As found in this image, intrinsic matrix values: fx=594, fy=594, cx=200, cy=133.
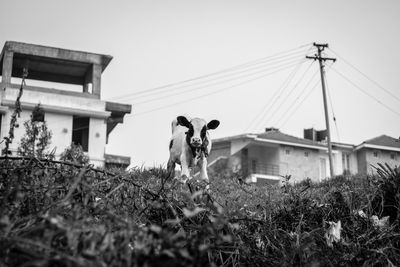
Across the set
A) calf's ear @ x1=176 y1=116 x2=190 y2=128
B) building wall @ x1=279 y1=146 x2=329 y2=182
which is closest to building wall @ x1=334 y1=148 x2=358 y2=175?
building wall @ x1=279 y1=146 x2=329 y2=182

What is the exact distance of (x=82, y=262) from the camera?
8.43ft

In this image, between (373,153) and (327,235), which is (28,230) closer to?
(327,235)

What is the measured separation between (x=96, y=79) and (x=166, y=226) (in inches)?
1674

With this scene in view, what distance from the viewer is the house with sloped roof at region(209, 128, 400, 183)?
62562 millimetres

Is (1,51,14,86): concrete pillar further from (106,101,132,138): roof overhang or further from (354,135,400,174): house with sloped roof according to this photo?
(354,135,400,174): house with sloped roof

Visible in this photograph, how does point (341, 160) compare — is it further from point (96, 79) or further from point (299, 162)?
point (96, 79)

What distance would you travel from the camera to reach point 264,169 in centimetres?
6412

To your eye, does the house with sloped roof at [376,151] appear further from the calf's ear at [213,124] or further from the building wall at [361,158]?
the calf's ear at [213,124]

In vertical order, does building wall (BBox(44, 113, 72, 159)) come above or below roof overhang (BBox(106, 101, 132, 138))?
below

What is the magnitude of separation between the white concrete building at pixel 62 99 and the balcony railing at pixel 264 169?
66.6 ft

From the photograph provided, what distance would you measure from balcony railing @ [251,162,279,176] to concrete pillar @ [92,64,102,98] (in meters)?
22.9

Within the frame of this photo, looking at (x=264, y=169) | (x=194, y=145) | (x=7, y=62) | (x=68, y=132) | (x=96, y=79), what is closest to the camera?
(x=194, y=145)

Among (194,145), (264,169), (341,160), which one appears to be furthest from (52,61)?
(194,145)

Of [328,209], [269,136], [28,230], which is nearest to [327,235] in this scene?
[328,209]
